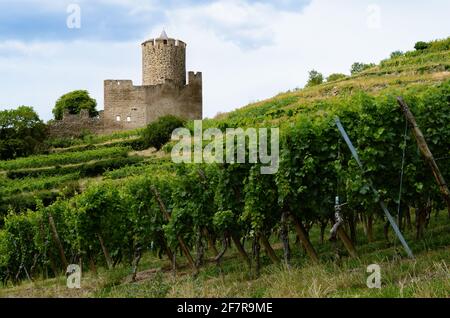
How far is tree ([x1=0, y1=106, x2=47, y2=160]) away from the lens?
4938 centimetres

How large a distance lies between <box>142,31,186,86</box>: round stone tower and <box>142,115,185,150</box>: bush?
9631 millimetres

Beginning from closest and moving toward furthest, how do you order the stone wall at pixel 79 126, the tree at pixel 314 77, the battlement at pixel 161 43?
the stone wall at pixel 79 126, the battlement at pixel 161 43, the tree at pixel 314 77

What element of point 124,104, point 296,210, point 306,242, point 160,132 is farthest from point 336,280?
point 124,104

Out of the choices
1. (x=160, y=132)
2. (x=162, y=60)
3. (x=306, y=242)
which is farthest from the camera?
(x=162, y=60)

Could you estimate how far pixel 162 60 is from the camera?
5559cm

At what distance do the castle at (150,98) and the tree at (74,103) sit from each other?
10128mm

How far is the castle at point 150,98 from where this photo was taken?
5434 centimetres

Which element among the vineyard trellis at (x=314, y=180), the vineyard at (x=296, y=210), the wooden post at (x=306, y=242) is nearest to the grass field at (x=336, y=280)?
the vineyard at (x=296, y=210)

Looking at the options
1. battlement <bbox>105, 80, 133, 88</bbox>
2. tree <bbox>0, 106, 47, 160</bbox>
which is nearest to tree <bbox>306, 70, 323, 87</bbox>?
battlement <bbox>105, 80, 133, 88</bbox>

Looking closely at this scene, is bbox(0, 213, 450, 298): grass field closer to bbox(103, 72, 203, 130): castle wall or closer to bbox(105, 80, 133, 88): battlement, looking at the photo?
bbox(103, 72, 203, 130): castle wall

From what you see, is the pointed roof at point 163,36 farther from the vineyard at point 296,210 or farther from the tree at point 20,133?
the vineyard at point 296,210

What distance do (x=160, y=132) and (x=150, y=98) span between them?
10439mm

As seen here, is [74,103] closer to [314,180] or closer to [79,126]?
[79,126]
